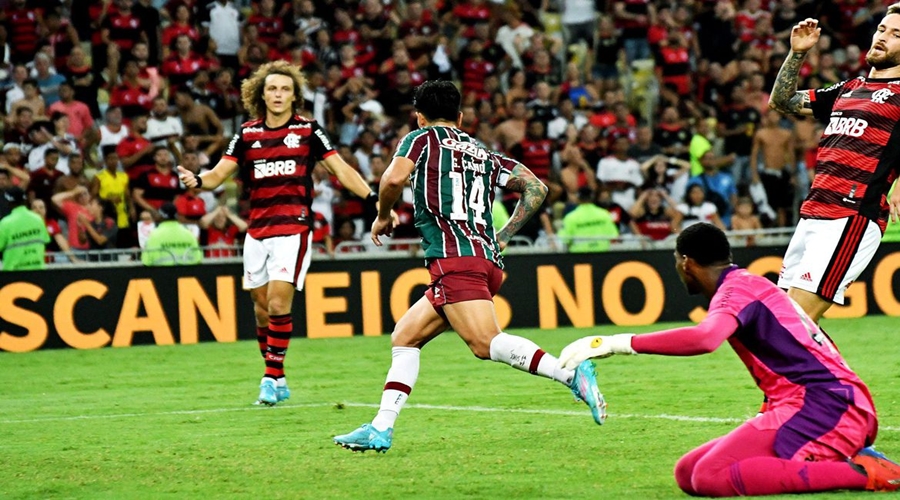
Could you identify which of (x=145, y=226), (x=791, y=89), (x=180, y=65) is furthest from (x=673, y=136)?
(x=791, y=89)

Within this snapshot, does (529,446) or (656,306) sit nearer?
(529,446)

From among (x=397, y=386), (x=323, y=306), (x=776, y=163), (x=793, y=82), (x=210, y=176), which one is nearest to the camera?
(x=397, y=386)

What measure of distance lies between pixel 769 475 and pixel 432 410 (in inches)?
165

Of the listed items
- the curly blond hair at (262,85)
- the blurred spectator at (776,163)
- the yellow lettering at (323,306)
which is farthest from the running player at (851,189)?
the blurred spectator at (776,163)

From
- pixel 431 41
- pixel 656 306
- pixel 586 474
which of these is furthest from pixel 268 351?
pixel 431 41

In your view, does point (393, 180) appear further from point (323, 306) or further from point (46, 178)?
point (46, 178)

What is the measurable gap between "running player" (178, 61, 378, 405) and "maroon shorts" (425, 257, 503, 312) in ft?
10.2

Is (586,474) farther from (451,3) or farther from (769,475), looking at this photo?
(451,3)

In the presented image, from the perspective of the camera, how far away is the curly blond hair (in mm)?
10961

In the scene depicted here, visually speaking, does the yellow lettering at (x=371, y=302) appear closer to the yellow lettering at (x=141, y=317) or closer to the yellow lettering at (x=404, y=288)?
the yellow lettering at (x=404, y=288)

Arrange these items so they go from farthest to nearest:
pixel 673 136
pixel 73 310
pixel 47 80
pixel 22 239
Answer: pixel 673 136 → pixel 47 80 → pixel 22 239 → pixel 73 310

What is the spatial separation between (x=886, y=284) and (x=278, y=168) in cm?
884

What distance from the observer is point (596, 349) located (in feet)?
19.5

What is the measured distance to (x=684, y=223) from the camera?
19391 mm
